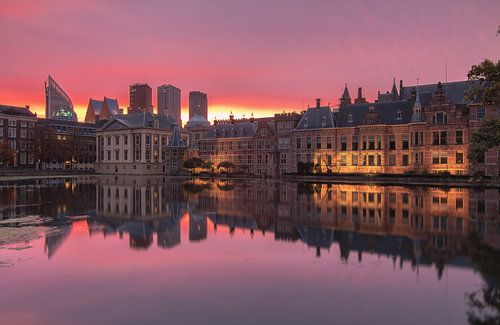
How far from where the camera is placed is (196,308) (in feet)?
30.4

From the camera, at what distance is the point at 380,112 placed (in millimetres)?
70375

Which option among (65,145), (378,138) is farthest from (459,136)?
(65,145)

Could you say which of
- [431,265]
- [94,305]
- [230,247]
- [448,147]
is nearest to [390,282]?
[431,265]

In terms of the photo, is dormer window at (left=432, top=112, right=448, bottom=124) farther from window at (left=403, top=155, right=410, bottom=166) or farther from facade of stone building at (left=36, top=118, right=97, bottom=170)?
facade of stone building at (left=36, top=118, right=97, bottom=170)

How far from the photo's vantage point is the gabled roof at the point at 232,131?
92.1m

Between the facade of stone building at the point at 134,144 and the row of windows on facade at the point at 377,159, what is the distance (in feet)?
144

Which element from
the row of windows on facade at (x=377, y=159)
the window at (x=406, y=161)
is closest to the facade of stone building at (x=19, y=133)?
the row of windows on facade at (x=377, y=159)

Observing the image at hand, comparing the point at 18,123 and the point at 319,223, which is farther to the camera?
the point at 18,123

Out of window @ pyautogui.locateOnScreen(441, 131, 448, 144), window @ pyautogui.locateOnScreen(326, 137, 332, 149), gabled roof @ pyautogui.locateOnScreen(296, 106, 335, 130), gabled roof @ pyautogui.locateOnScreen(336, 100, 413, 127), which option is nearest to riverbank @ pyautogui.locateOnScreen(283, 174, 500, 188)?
window @ pyautogui.locateOnScreen(441, 131, 448, 144)

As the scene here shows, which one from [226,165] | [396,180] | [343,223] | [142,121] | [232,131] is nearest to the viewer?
[343,223]

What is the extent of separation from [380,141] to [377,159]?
3.12m

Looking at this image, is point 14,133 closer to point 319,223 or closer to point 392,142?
point 392,142

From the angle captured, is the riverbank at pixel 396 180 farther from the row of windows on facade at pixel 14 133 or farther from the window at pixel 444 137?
the row of windows on facade at pixel 14 133

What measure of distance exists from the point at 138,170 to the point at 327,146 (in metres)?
51.5
